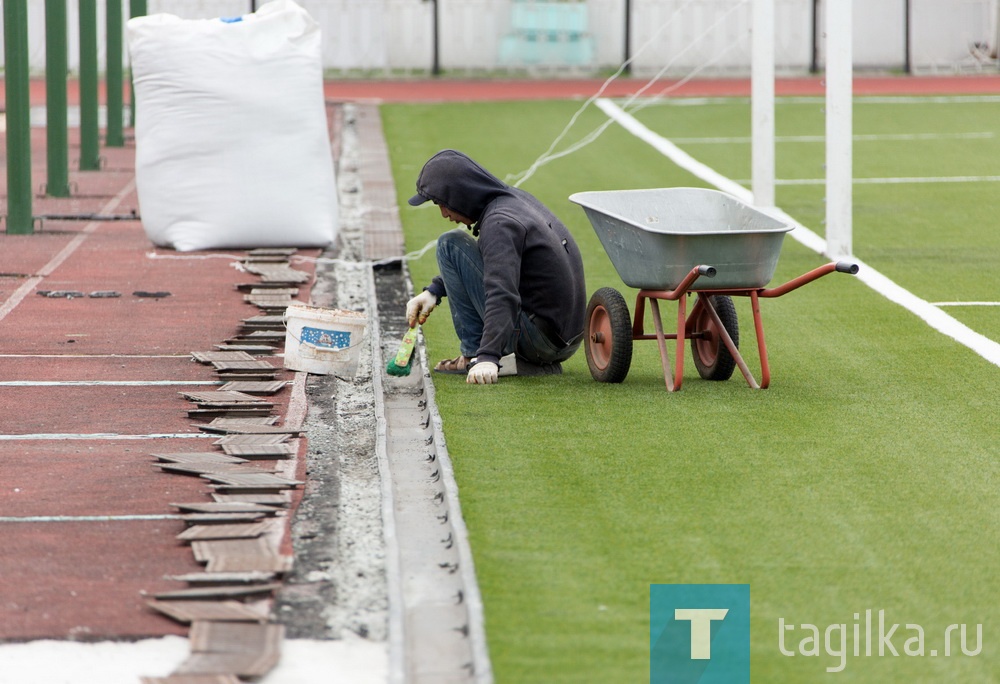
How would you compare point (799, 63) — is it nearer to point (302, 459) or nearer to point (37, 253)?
point (37, 253)

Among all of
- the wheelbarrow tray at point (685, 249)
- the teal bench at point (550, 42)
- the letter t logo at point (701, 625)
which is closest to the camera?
the letter t logo at point (701, 625)

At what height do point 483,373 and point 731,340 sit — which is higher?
point 731,340

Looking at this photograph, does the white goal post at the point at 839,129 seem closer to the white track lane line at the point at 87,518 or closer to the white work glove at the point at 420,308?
the white work glove at the point at 420,308

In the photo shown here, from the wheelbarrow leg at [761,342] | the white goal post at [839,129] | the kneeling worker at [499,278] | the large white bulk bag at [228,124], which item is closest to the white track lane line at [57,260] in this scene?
the large white bulk bag at [228,124]

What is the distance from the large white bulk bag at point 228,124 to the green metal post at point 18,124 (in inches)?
59.2

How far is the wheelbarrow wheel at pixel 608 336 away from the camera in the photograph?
7293mm

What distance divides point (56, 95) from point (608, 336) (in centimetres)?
869

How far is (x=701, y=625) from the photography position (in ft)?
14.7

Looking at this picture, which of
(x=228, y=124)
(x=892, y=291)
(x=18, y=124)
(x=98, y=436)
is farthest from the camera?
(x=18, y=124)

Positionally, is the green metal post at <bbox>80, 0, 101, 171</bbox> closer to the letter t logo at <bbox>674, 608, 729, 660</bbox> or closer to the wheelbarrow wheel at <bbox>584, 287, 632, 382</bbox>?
the wheelbarrow wheel at <bbox>584, 287, 632, 382</bbox>

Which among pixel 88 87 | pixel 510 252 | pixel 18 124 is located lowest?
pixel 510 252

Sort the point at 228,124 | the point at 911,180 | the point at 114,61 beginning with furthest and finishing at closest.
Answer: the point at 114,61
the point at 911,180
the point at 228,124

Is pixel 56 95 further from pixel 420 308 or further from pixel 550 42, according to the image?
pixel 550 42

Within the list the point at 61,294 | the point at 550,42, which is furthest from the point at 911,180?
the point at 550,42
